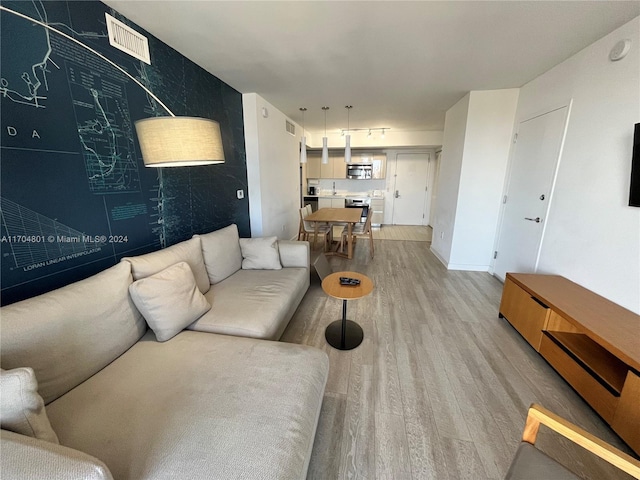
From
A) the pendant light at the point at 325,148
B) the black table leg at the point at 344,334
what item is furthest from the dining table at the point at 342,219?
the black table leg at the point at 344,334

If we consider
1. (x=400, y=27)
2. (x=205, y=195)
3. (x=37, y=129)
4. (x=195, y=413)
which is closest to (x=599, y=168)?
(x=400, y=27)

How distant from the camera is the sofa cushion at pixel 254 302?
1.66 metres

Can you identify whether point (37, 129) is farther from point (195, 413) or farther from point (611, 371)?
point (611, 371)

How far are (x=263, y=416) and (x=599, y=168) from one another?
2.98m

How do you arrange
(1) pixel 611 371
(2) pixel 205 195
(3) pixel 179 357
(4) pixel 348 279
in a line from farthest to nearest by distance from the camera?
(2) pixel 205 195
(4) pixel 348 279
(1) pixel 611 371
(3) pixel 179 357

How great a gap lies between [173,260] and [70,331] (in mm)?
731

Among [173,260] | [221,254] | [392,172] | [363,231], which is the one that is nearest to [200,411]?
[173,260]

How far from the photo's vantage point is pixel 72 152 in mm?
1527

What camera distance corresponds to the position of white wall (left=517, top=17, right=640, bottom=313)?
179 centimetres

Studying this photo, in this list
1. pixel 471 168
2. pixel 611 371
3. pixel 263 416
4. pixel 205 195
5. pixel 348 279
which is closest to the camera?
pixel 263 416

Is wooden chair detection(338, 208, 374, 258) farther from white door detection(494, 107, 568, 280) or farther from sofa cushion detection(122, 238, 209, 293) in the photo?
sofa cushion detection(122, 238, 209, 293)

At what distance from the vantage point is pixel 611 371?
1513 mm

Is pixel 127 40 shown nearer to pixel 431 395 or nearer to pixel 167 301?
pixel 167 301

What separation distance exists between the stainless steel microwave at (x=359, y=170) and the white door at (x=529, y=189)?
12.7 ft
